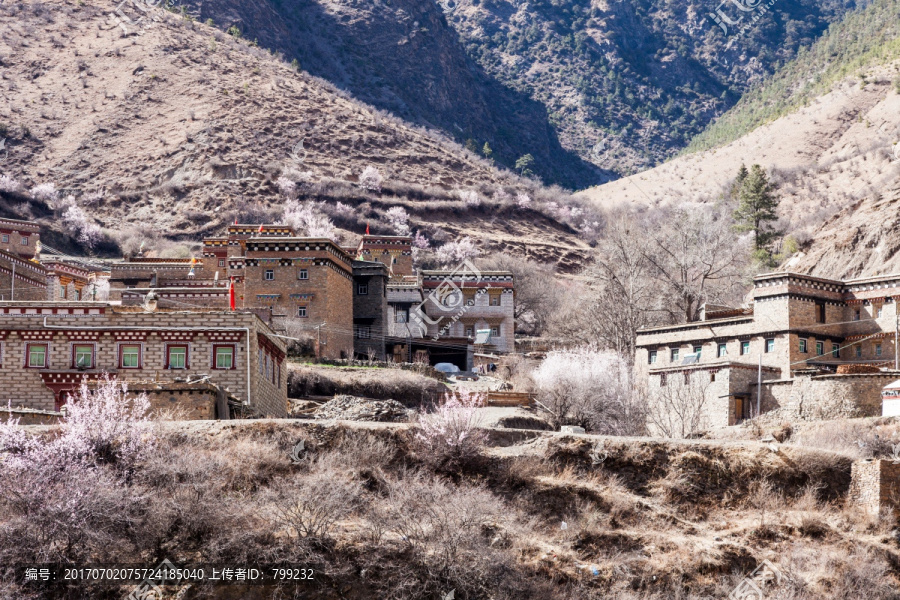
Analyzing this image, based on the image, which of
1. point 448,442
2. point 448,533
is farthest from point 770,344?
point 448,533

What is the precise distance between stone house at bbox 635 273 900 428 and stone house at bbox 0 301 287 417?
69.8 ft

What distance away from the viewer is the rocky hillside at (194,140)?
142625mm

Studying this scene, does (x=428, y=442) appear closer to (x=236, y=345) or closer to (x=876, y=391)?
(x=236, y=345)

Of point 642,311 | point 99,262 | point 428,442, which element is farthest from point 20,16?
point 428,442

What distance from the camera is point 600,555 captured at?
36344mm

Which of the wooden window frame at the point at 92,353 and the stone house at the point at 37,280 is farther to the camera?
the stone house at the point at 37,280

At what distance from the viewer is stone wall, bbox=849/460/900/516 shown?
129ft

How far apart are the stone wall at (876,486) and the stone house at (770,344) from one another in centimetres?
1597

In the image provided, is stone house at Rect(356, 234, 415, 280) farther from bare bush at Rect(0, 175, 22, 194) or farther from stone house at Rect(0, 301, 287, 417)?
stone house at Rect(0, 301, 287, 417)

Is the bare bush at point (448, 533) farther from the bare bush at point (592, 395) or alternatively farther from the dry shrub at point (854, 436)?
the bare bush at point (592, 395)

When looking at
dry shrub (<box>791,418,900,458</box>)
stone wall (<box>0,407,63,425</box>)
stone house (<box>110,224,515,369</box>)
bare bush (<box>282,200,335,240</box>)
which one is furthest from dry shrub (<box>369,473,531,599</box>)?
bare bush (<box>282,200,335,240</box>)

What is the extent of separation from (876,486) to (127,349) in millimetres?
24530

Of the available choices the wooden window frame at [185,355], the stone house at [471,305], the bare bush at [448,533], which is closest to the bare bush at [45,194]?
the stone house at [471,305]

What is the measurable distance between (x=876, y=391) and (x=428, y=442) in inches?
902
